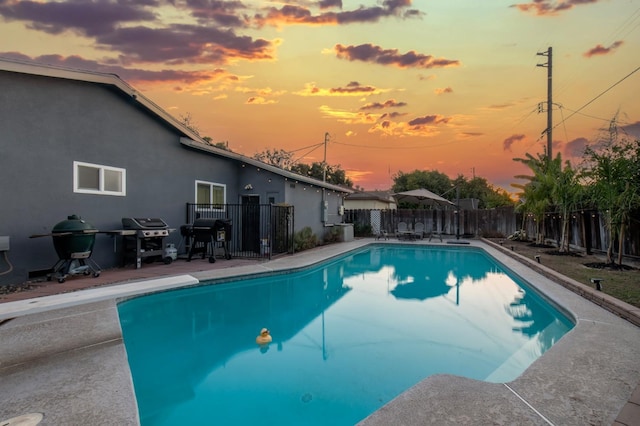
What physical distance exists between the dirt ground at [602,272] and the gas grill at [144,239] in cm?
1024

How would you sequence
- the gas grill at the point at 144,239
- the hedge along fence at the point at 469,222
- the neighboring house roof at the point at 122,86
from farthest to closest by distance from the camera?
the hedge along fence at the point at 469,222 → the gas grill at the point at 144,239 → the neighboring house roof at the point at 122,86

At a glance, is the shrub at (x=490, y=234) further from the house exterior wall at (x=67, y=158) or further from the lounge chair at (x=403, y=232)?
the house exterior wall at (x=67, y=158)

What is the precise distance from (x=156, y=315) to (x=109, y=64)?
36.2 feet

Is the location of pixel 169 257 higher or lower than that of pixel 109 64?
lower

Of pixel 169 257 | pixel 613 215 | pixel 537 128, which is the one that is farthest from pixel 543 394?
pixel 537 128

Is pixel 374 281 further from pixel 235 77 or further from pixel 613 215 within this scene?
pixel 235 77

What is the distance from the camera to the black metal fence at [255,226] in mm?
12156

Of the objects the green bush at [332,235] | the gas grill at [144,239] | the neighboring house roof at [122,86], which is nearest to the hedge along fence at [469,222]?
the green bush at [332,235]

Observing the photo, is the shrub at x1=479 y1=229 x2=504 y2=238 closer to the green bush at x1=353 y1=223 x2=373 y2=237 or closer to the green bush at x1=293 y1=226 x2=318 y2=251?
the green bush at x1=353 y1=223 x2=373 y2=237

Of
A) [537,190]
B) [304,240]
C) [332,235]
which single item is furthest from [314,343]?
[537,190]

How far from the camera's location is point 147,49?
11.6 m

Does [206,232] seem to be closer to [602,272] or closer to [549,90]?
[602,272]

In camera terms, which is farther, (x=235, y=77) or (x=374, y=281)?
(x=235, y=77)

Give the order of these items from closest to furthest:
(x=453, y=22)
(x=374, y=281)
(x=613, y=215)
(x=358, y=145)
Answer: (x=613, y=215) → (x=374, y=281) → (x=453, y=22) → (x=358, y=145)
